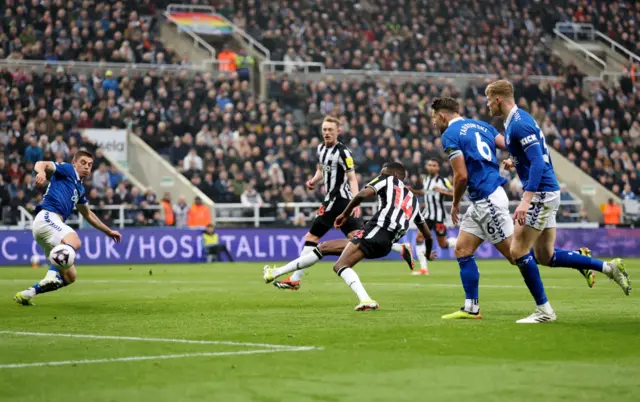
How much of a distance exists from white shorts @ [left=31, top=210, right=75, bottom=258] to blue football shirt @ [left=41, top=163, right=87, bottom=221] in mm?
117

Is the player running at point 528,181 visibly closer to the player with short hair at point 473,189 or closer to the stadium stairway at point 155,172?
the player with short hair at point 473,189

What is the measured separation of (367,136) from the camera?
37344 millimetres

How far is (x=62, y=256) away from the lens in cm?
1359

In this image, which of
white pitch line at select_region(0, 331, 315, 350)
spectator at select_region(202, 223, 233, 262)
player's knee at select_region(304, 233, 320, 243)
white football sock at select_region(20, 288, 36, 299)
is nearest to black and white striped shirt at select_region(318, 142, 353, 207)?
player's knee at select_region(304, 233, 320, 243)

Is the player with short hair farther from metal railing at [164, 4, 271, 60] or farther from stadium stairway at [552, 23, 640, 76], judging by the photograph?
stadium stairway at [552, 23, 640, 76]

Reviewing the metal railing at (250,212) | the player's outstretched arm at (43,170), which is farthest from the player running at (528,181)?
the metal railing at (250,212)

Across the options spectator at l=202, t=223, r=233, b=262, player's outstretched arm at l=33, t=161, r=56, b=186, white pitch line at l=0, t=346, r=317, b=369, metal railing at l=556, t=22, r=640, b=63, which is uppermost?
metal railing at l=556, t=22, r=640, b=63

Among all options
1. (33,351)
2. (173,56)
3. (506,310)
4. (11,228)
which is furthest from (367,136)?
(33,351)

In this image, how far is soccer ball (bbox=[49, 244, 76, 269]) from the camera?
13586 mm

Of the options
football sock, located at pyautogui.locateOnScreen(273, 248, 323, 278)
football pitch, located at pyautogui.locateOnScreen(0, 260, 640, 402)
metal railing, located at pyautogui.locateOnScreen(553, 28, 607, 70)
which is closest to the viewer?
football pitch, located at pyautogui.locateOnScreen(0, 260, 640, 402)

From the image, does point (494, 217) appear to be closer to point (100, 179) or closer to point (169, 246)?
point (169, 246)

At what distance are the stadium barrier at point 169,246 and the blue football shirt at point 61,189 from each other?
15.1 meters

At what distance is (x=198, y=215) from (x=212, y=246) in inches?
44.6

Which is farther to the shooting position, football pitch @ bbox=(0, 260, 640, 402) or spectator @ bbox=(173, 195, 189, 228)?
spectator @ bbox=(173, 195, 189, 228)
